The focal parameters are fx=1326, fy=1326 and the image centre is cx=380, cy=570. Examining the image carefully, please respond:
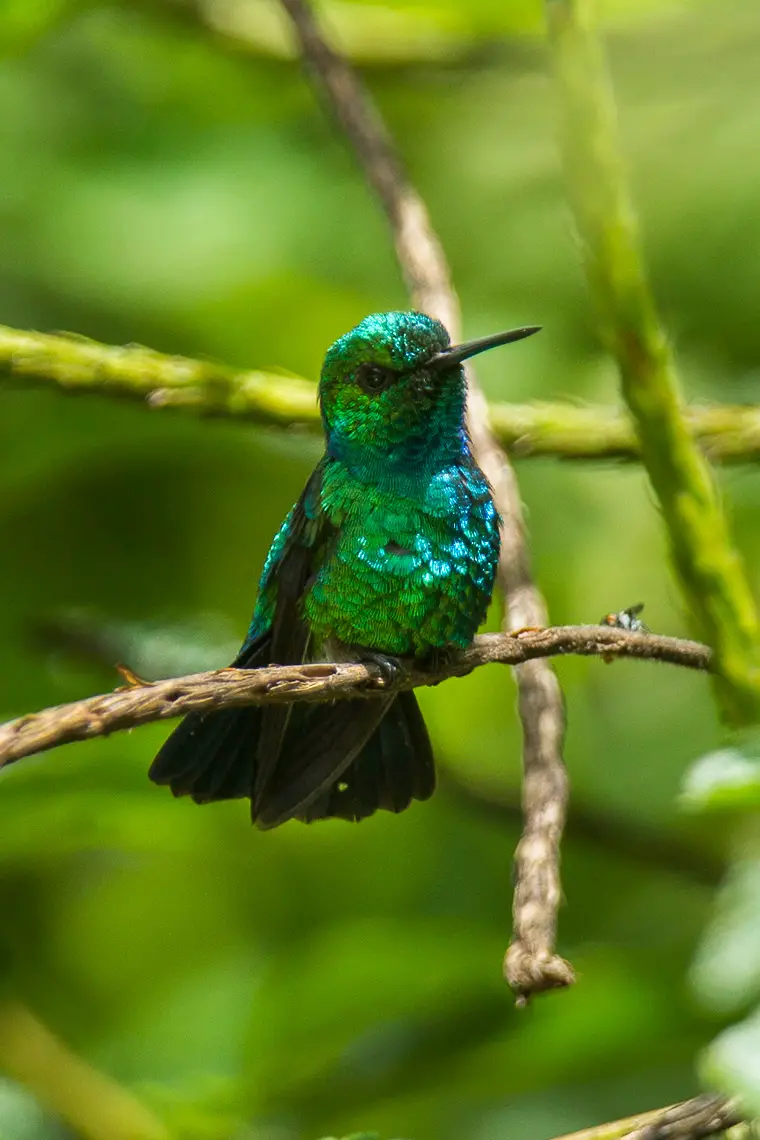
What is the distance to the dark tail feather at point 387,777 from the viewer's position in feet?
8.00

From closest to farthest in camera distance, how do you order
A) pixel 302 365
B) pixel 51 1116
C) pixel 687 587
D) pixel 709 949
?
pixel 709 949 < pixel 687 587 < pixel 51 1116 < pixel 302 365

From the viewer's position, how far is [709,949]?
2.63 ft

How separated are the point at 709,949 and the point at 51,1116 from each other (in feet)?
5.95

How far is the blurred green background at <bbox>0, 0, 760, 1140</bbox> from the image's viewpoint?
232cm

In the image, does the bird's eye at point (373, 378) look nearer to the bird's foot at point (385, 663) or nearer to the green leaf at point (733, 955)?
the bird's foot at point (385, 663)

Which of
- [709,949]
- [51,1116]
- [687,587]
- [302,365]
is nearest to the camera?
[709,949]

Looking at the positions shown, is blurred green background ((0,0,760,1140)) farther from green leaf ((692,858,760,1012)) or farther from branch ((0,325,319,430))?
green leaf ((692,858,760,1012))

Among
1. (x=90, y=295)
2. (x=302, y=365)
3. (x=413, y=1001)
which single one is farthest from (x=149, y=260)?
(x=413, y=1001)

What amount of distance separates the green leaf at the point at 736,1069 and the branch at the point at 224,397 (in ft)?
4.63

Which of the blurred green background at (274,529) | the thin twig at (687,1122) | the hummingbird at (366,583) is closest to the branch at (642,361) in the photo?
the thin twig at (687,1122)

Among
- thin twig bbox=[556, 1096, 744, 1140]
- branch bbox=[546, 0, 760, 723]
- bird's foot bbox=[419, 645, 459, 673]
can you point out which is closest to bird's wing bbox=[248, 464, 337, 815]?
bird's foot bbox=[419, 645, 459, 673]

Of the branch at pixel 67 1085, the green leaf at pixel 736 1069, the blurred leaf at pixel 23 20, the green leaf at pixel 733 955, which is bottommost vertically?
the green leaf at pixel 736 1069

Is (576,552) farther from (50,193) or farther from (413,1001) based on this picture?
(50,193)

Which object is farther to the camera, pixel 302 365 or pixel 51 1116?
pixel 302 365
